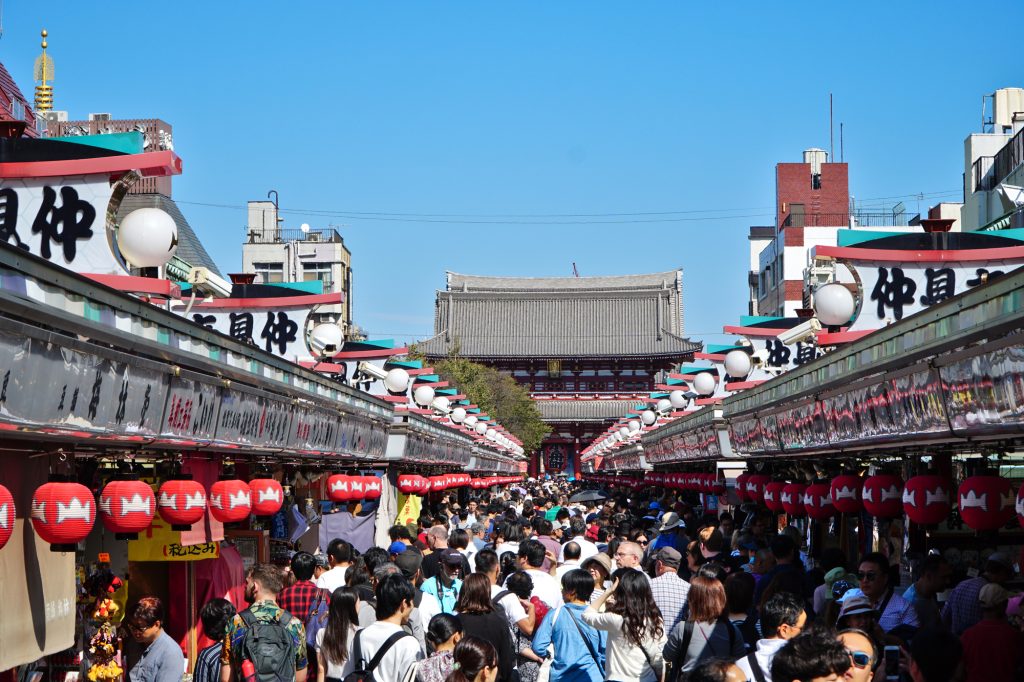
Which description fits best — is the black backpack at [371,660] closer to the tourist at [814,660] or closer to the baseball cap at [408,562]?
the tourist at [814,660]

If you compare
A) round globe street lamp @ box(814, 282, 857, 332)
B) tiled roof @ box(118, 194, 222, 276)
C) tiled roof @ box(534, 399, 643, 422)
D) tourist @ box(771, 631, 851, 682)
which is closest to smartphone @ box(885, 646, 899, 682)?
tourist @ box(771, 631, 851, 682)

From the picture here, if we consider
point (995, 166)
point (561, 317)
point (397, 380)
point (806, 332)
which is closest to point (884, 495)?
point (806, 332)

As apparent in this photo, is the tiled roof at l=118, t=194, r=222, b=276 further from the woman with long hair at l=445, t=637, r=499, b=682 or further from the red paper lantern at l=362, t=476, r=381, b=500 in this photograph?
the woman with long hair at l=445, t=637, r=499, b=682

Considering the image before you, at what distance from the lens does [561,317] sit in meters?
90.5

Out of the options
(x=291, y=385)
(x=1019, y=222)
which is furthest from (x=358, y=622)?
(x=1019, y=222)

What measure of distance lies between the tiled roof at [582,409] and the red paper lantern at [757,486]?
6443 centimetres

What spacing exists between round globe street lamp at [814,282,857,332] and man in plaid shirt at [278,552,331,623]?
6.51 metres

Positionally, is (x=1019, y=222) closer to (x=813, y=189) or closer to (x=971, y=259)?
(x=971, y=259)

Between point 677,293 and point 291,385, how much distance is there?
77.9 m

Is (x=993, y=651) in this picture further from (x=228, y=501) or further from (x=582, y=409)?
(x=582, y=409)

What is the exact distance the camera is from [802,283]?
168 ft

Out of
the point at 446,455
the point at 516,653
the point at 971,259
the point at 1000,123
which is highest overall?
the point at 1000,123

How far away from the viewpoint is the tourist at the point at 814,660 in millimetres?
5285

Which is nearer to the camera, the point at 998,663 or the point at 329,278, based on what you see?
the point at 998,663
